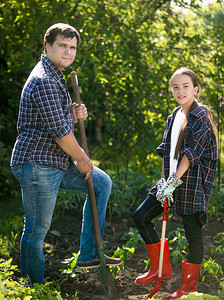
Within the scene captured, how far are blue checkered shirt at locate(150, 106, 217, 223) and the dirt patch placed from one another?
59cm

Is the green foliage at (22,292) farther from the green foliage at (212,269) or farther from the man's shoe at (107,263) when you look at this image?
the green foliage at (212,269)

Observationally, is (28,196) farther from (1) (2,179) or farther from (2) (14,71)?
(1) (2,179)

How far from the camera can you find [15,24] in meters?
5.72

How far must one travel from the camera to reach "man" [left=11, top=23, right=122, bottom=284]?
117 inches

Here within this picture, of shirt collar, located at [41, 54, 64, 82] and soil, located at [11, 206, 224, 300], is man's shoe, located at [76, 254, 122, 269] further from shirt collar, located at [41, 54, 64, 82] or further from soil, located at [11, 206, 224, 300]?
shirt collar, located at [41, 54, 64, 82]

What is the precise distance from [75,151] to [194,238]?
3.16 ft

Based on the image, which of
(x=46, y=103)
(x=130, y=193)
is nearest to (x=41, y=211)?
(x=46, y=103)

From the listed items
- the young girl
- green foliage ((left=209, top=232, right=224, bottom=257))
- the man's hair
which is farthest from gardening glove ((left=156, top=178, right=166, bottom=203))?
the man's hair

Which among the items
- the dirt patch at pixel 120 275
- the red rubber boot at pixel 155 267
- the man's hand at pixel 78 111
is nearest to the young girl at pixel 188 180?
the red rubber boot at pixel 155 267

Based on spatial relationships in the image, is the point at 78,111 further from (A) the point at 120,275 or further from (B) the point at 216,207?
(B) the point at 216,207

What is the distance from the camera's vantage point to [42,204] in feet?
10.1

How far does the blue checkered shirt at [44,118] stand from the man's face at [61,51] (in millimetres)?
38

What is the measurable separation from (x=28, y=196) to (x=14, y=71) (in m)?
3.26

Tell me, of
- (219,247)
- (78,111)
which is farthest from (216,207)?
(78,111)
